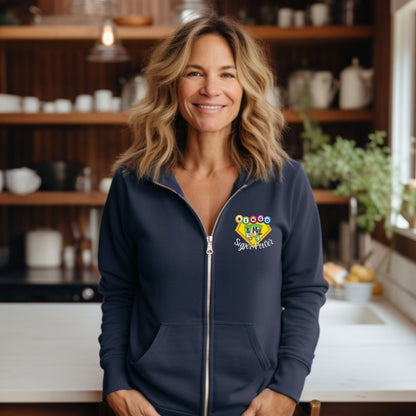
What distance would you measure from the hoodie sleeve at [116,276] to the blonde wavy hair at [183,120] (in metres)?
0.09

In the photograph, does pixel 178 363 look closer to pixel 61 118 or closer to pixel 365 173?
pixel 365 173

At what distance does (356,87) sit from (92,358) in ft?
7.68

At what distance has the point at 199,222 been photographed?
4.27 ft

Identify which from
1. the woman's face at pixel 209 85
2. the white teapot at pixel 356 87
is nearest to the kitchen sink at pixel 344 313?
the woman's face at pixel 209 85

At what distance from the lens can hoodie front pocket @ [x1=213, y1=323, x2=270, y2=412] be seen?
128 centimetres

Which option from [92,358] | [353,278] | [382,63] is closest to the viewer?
[92,358]

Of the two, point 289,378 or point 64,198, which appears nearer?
point 289,378

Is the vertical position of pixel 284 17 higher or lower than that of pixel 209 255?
higher

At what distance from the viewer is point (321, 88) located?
352 centimetres

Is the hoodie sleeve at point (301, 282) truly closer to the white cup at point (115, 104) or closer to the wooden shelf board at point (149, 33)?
the wooden shelf board at point (149, 33)

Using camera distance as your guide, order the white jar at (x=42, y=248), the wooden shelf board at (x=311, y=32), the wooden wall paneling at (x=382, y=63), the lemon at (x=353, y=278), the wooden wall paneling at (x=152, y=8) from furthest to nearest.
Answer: the wooden wall paneling at (x=152, y=8)
the white jar at (x=42, y=248)
the wooden shelf board at (x=311, y=32)
the wooden wall paneling at (x=382, y=63)
the lemon at (x=353, y=278)

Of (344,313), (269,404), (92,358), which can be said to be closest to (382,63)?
(344,313)

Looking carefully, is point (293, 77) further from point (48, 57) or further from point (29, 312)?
point (29, 312)

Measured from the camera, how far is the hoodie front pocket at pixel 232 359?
1.28m
